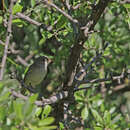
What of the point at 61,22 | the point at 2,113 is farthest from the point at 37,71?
the point at 2,113

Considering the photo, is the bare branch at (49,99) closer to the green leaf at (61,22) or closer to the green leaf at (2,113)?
the green leaf at (2,113)

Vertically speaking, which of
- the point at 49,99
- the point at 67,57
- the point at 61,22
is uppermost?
the point at 61,22

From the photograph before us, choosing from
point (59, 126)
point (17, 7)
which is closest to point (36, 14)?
point (17, 7)

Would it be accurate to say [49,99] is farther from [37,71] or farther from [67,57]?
[37,71]

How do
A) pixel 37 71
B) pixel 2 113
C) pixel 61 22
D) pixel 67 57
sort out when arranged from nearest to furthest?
pixel 2 113, pixel 61 22, pixel 67 57, pixel 37 71

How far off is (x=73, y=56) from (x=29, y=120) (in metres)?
0.92

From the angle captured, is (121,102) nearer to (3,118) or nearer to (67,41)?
(67,41)

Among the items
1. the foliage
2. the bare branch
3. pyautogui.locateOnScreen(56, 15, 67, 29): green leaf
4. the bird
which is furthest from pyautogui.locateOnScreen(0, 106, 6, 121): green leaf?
the bird

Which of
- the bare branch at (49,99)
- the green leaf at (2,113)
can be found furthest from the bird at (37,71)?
the green leaf at (2,113)

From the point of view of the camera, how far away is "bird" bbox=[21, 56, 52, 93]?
11.4 ft

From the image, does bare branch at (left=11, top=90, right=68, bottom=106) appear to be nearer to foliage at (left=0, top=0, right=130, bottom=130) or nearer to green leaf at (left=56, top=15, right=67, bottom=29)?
foliage at (left=0, top=0, right=130, bottom=130)

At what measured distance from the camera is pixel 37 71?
140 inches

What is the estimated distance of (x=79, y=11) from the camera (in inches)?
97.2

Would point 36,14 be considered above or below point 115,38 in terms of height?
above
